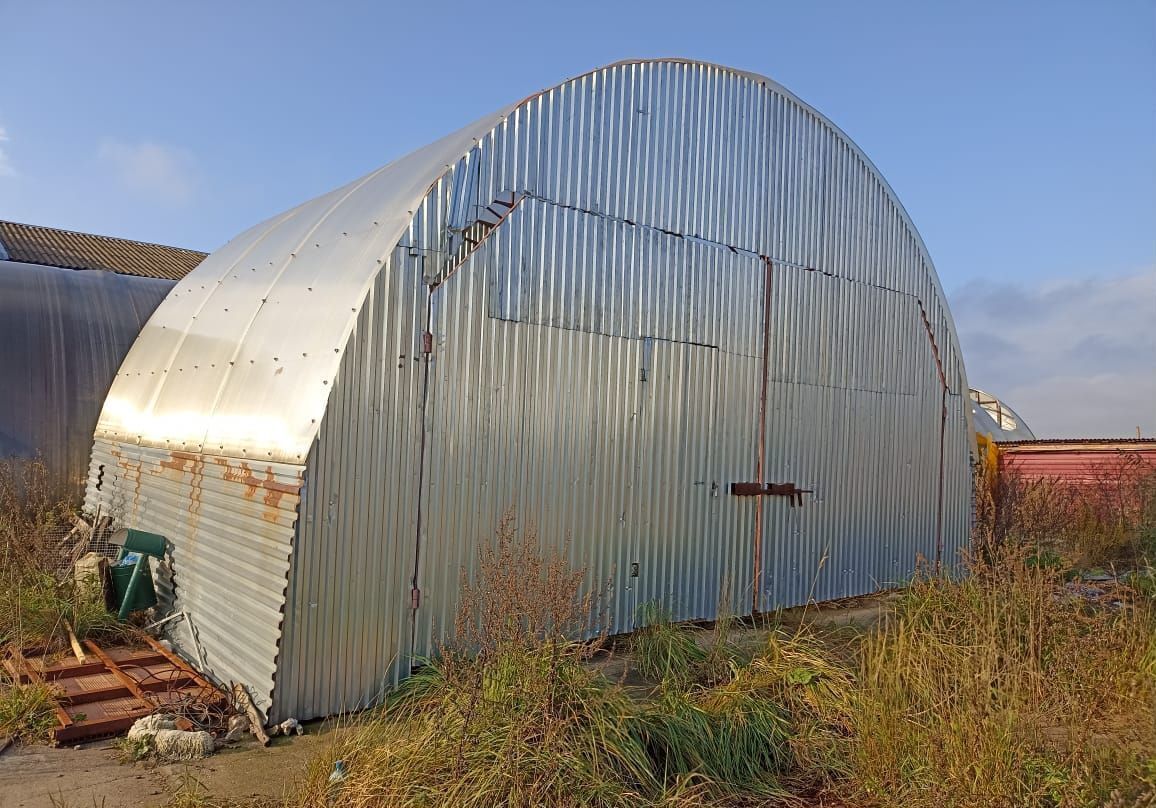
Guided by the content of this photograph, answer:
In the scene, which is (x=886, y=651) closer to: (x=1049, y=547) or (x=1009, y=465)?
(x=1049, y=547)

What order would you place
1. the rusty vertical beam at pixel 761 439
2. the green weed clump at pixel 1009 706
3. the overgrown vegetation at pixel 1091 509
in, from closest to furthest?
the green weed clump at pixel 1009 706 → the rusty vertical beam at pixel 761 439 → the overgrown vegetation at pixel 1091 509

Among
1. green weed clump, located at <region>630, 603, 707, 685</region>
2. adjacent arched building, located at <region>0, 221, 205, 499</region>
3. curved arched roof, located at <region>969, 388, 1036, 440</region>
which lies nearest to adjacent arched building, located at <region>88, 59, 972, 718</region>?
adjacent arched building, located at <region>0, 221, 205, 499</region>

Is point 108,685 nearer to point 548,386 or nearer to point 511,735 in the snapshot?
point 511,735

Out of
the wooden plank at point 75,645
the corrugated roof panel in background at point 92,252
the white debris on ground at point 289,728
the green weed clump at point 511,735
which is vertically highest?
the corrugated roof panel in background at point 92,252

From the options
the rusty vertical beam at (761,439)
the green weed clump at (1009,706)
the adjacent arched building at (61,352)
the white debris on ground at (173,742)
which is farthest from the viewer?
the adjacent arched building at (61,352)

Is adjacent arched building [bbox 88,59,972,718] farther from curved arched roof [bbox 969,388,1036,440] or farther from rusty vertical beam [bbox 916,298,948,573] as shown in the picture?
curved arched roof [bbox 969,388,1036,440]

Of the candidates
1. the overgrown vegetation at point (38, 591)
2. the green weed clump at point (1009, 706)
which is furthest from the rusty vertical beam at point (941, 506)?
the overgrown vegetation at point (38, 591)

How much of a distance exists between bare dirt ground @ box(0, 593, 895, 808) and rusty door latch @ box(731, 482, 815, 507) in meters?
4.19

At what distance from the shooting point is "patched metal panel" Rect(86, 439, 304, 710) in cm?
582

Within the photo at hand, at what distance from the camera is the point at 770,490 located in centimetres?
926

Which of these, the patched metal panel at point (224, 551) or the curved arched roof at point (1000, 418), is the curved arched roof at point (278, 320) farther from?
the curved arched roof at point (1000, 418)

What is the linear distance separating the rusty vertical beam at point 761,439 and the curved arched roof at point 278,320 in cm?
152

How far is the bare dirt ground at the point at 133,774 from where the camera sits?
4.63 meters

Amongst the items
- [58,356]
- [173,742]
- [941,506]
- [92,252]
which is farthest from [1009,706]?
[92,252]
